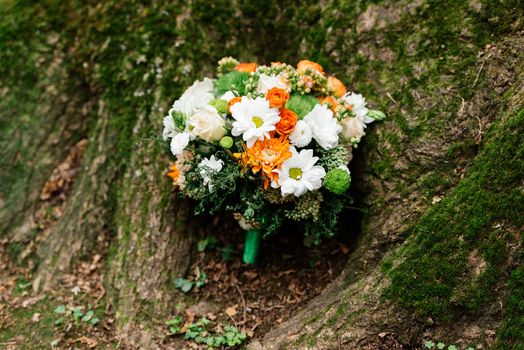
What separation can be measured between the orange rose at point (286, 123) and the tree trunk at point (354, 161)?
2.04 feet

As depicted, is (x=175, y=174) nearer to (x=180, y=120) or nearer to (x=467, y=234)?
(x=180, y=120)

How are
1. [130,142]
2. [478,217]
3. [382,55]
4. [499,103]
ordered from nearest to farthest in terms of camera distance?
1. [478,217]
2. [499,103]
3. [382,55]
4. [130,142]

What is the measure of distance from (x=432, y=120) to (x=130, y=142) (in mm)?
1947

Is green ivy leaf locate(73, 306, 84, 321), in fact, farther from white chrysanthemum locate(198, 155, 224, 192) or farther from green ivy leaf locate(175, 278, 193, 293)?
white chrysanthemum locate(198, 155, 224, 192)

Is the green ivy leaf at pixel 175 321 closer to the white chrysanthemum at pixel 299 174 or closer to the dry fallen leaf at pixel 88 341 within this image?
the dry fallen leaf at pixel 88 341

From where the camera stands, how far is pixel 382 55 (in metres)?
3.33

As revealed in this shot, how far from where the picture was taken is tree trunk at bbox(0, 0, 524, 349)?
2.74 m

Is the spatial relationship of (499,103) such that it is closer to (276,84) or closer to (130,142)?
(276,84)

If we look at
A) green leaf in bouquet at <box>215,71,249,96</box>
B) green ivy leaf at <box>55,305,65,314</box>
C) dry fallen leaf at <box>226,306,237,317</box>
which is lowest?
green ivy leaf at <box>55,305,65,314</box>

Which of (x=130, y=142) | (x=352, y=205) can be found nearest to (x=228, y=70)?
(x=130, y=142)

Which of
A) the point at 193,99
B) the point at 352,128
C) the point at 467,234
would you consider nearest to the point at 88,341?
the point at 193,99

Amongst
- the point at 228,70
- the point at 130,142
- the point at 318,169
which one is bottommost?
the point at 130,142

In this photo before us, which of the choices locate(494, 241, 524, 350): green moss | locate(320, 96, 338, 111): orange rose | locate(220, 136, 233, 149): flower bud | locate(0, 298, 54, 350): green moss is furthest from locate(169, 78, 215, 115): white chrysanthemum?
locate(494, 241, 524, 350): green moss

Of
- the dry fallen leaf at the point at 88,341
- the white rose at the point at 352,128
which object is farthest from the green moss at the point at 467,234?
the dry fallen leaf at the point at 88,341
